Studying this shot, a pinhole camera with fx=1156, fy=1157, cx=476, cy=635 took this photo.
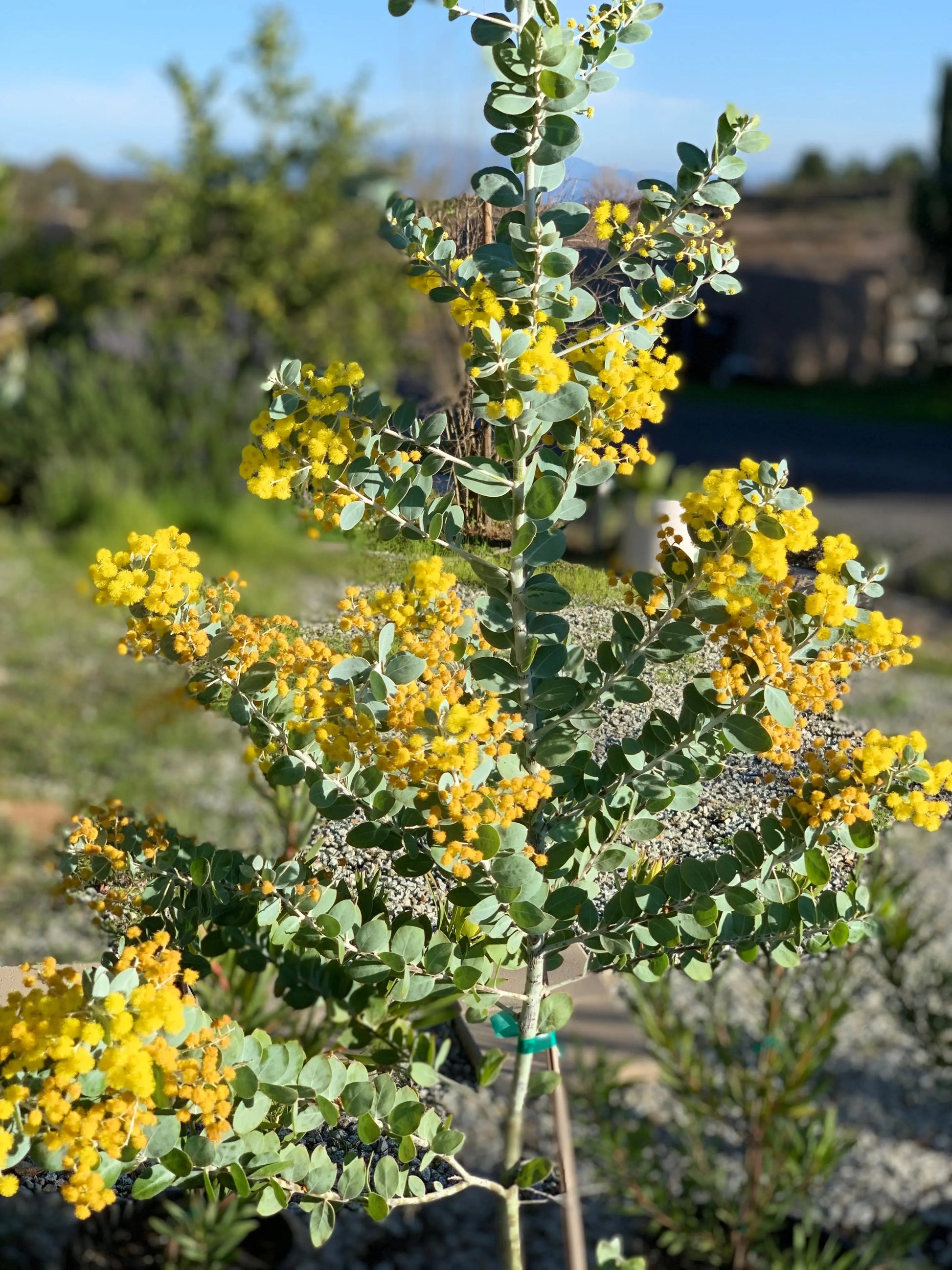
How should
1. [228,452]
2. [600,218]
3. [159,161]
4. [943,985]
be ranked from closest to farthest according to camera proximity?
[600,218]
[943,985]
[228,452]
[159,161]

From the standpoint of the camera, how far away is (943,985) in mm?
1890

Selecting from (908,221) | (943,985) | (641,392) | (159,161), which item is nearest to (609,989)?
(943,985)

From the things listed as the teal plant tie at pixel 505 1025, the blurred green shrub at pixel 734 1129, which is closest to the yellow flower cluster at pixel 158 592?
the teal plant tie at pixel 505 1025

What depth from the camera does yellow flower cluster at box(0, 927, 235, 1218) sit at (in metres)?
0.69

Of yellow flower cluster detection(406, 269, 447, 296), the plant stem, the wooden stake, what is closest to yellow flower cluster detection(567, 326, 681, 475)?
yellow flower cluster detection(406, 269, 447, 296)

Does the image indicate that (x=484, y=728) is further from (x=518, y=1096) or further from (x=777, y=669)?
(x=518, y=1096)

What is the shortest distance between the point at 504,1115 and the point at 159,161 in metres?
8.50

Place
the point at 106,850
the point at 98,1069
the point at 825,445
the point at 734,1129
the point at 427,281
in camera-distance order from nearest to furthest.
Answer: the point at 98,1069
the point at 427,281
the point at 106,850
the point at 734,1129
the point at 825,445

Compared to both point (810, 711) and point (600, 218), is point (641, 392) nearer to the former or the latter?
point (600, 218)

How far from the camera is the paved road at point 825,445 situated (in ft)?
30.5

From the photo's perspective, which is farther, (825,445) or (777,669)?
(825,445)

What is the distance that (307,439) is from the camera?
0.79m

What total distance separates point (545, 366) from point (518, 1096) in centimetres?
65

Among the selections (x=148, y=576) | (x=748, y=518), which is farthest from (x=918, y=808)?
(x=148, y=576)
